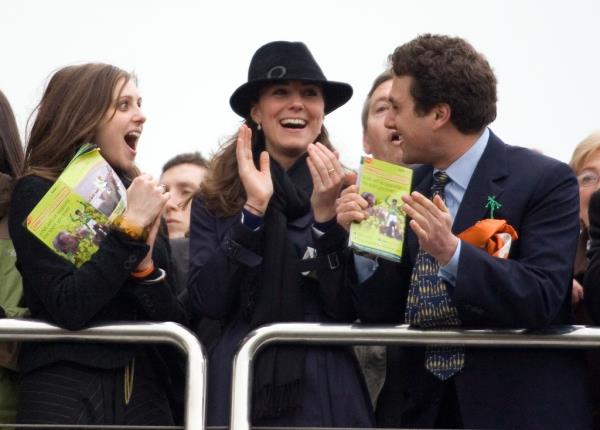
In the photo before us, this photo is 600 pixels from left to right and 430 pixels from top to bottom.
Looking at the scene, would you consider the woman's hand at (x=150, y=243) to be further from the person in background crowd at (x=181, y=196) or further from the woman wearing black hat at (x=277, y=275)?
the person in background crowd at (x=181, y=196)

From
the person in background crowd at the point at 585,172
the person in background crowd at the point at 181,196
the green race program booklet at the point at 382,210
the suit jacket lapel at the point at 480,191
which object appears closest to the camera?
the green race program booklet at the point at 382,210

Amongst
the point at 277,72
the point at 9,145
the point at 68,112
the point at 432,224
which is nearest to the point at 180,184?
the point at 277,72

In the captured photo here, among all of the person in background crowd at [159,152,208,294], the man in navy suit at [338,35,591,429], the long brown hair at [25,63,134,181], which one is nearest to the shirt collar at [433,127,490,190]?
the man in navy suit at [338,35,591,429]

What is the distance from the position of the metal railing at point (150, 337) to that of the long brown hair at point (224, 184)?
88 centimetres

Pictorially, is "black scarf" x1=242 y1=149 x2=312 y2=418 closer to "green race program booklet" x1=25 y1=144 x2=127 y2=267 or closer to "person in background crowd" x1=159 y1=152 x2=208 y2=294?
"green race program booklet" x1=25 y1=144 x2=127 y2=267

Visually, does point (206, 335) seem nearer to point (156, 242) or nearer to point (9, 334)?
point (156, 242)

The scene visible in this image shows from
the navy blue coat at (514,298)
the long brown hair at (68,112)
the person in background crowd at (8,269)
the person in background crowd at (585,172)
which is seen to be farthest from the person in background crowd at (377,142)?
the person in background crowd at (8,269)

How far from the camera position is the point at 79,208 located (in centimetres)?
511

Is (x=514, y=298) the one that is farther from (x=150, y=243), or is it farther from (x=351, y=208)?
(x=150, y=243)

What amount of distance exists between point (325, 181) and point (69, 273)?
977mm

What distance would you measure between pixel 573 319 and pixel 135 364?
5.15 ft

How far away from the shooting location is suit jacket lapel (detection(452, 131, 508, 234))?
4988 mm

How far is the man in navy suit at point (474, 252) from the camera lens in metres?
4.71

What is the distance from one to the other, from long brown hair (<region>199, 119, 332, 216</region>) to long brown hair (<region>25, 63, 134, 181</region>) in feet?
1.66
